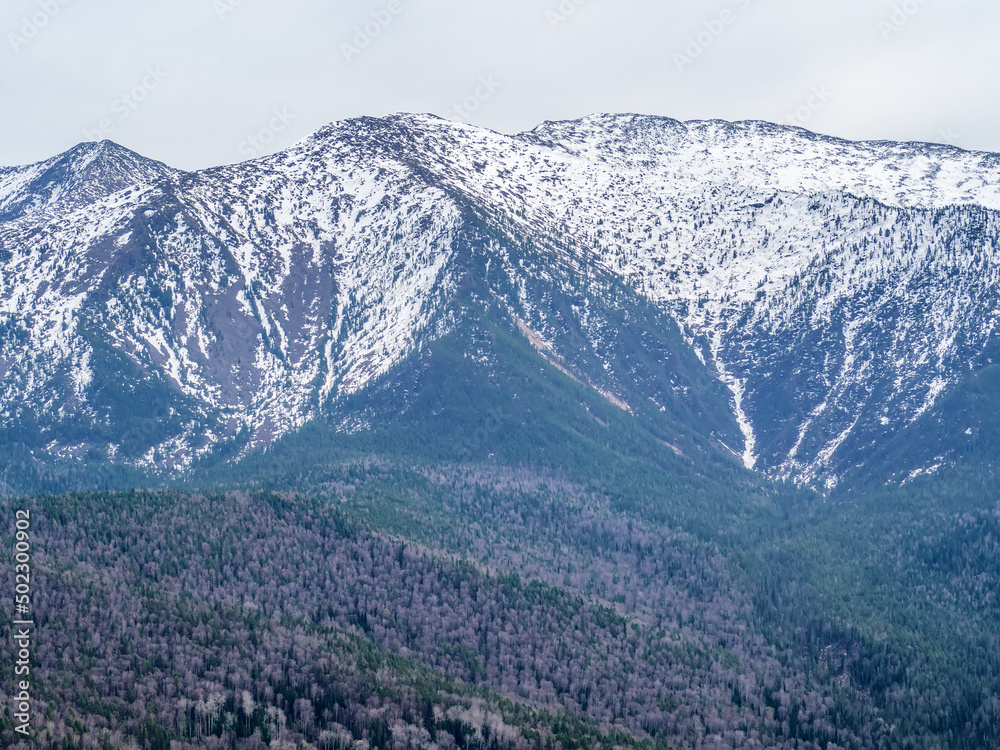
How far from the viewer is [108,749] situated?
198 m

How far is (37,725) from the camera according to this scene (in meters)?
198

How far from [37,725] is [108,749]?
Answer: 1199cm
